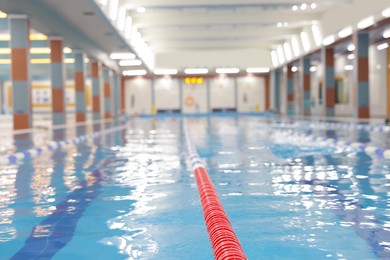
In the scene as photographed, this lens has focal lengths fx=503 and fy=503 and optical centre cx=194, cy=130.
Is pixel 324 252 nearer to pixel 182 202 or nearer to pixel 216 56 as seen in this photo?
pixel 182 202

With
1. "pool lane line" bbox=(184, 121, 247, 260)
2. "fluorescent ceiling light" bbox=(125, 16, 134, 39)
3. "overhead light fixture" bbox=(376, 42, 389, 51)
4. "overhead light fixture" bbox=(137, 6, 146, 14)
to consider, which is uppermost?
"overhead light fixture" bbox=(137, 6, 146, 14)

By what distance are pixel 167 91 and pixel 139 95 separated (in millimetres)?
2622

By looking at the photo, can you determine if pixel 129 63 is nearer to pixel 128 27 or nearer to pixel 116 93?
pixel 116 93

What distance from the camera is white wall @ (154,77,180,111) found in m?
46.5

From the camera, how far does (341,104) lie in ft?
114

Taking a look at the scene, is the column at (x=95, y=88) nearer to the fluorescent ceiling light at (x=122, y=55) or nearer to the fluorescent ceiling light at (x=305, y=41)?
the fluorescent ceiling light at (x=122, y=55)

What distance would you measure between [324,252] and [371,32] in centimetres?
2146

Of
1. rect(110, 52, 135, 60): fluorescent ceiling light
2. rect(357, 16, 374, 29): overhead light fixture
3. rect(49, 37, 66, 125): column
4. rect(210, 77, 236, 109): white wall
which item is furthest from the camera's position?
rect(210, 77, 236, 109): white wall

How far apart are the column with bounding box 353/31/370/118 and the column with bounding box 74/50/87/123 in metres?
14.5

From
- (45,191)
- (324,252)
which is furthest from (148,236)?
(45,191)

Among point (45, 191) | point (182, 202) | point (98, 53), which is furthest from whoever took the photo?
point (98, 53)

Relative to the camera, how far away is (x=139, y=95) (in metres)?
46.7

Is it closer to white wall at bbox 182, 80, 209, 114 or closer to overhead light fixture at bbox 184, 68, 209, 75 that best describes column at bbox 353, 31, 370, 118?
overhead light fixture at bbox 184, 68, 209, 75

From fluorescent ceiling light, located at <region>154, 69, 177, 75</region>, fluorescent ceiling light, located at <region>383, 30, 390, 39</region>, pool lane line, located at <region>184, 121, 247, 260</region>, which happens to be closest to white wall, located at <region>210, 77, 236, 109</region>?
fluorescent ceiling light, located at <region>154, 69, 177, 75</region>
